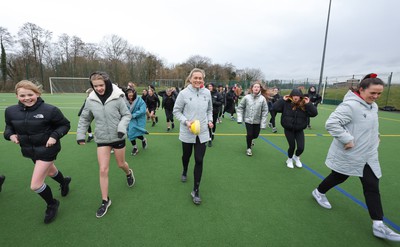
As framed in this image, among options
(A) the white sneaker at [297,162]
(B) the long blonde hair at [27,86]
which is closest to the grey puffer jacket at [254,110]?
(A) the white sneaker at [297,162]

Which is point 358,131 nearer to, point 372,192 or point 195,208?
point 372,192

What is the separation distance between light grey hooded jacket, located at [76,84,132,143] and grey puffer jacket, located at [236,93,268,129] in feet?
9.19

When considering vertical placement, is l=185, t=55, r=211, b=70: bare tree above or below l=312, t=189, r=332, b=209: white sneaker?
above

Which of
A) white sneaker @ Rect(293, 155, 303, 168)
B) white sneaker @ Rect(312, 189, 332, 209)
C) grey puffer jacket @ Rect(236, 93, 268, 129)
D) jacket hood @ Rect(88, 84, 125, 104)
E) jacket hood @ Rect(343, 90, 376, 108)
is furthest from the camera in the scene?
grey puffer jacket @ Rect(236, 93, 268, 129)

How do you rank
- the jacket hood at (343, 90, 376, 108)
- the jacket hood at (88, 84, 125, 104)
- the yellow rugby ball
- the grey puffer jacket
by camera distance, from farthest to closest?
the grey puffer jacket, the yellow rugby ball, the jacket hood at (88, 84, 125, 104), the jacket hood at (343, 90, 376, 108)

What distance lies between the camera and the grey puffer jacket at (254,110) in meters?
4.66

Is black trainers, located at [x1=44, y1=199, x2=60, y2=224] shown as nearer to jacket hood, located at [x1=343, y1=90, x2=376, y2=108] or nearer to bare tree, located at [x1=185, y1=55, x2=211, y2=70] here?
jacket hood, located at [x1=343, y1=90, x2=376, y2=108]

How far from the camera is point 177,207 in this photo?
2.92 m

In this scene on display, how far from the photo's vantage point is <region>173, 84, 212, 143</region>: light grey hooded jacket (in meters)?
2.97

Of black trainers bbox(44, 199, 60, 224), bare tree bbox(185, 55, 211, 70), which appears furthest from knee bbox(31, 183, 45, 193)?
bare tree bbox(185, 55, 211, 70)

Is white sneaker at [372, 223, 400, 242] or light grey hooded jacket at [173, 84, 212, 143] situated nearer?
white sneaker at [372, 223, 400, 242]

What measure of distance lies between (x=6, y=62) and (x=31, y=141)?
4783 cm

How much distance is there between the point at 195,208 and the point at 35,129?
229 cm

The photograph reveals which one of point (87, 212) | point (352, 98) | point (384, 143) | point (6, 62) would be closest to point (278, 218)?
point (352, 98)
